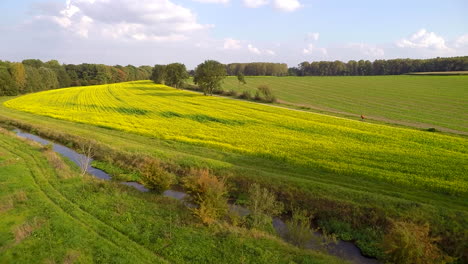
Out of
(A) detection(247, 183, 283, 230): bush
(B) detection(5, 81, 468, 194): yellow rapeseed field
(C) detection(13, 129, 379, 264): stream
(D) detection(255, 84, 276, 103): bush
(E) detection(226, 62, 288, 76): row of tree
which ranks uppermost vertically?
(E) detection(226, 62, 288, 76): row of tree

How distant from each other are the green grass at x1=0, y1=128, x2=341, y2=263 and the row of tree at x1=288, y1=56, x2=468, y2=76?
151 metres

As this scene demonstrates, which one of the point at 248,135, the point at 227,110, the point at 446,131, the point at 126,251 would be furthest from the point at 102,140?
the point at 446,131

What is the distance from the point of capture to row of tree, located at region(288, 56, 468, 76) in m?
128

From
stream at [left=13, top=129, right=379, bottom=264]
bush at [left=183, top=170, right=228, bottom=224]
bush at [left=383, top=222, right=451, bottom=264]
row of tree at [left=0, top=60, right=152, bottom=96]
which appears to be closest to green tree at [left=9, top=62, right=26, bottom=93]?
row of tree at [left=0, top=60, right=152, bottom=96]

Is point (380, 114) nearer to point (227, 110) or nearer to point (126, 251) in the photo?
point (227, 110)

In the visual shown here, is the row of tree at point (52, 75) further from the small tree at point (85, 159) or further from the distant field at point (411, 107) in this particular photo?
the distant field at point (411, 107)

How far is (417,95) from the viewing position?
73.1 m

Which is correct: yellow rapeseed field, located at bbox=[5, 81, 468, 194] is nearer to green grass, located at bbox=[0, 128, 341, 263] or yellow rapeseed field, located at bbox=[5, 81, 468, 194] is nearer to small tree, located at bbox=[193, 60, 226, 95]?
green grass, located at bbox=[0, 128, 341, 263]

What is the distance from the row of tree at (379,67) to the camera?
12849cm

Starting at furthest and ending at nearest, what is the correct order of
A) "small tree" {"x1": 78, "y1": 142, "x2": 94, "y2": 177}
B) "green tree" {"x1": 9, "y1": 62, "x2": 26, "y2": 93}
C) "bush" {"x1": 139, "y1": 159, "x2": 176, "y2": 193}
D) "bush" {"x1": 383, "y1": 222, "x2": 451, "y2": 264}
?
"green tree" {"x1": 9, "y1": 62, "x2": 26, "y2": 93}
"small tree" {"x1": 78, "y1": 142, "x2": 94, "y2": 177}
"bush" {"x1": 139, "y1": 159, "x2": 176, "y2": 193}
"bush" {"x1": 383, "y1": 222, "x2": 451, "y2": 264}

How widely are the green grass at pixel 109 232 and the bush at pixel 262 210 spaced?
141cm

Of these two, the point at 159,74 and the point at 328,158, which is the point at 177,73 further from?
the point at 328,158

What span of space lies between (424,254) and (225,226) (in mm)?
9014

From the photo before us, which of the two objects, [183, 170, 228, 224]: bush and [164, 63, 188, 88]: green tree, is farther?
[164, 63, 188, 88]: green tree
